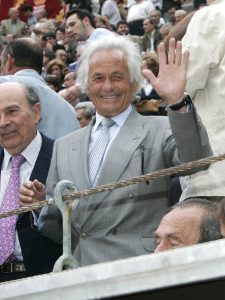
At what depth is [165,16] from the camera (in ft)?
64.5

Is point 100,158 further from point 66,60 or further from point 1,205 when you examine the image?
point 66,60

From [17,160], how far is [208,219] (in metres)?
1.73

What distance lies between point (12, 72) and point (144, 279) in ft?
14.2

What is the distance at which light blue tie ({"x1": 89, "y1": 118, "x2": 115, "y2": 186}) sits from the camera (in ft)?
15.8

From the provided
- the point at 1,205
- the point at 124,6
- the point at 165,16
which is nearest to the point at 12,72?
the point at 1,205

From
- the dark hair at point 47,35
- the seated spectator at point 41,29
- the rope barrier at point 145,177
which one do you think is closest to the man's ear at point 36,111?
the rope barrier at point 145,177

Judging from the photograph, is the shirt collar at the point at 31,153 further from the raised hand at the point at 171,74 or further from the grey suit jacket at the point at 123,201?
the raised hand at the point at 171,74

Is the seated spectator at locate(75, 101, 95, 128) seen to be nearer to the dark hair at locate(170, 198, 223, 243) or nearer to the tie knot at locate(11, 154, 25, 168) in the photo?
the tie knot at locate(11, 154, 25, 168)

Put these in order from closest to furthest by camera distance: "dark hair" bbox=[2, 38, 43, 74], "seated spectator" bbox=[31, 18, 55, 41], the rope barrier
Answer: the rope barrier < "dark hair" bbox=[2, 38, 43, 74] < "seated spectator" bbox=[31, 18, 55, 41]

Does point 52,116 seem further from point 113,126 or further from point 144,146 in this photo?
point 144,146

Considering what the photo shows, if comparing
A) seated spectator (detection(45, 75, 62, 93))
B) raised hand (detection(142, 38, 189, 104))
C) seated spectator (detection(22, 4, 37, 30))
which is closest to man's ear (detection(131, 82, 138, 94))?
raised hand (detection(142, 38, 189, 104))

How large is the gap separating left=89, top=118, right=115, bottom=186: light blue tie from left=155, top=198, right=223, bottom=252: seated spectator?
905mm

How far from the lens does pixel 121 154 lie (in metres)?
4.73

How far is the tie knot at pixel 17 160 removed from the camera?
534cm
